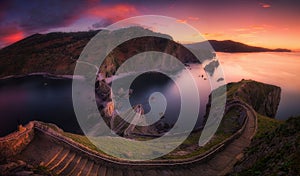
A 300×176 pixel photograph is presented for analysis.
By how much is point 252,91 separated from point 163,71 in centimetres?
10488

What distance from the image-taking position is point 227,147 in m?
21.9

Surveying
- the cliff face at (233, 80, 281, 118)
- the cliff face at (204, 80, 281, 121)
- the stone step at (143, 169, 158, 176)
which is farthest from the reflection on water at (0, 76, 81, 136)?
the cliff face at (233, 80, 281, 118)

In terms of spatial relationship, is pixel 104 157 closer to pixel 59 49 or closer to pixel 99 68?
pixel 99 68

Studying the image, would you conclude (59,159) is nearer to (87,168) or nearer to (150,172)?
(87,168)

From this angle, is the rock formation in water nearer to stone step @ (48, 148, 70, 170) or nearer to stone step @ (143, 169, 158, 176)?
stone step @ (143, 169, 158, 176)

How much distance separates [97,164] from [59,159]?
286 centimetres

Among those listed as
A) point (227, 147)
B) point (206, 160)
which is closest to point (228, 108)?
point (227, 147)

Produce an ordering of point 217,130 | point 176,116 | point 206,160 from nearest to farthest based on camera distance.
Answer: point 206,160 < point 217,130 < point 176,116

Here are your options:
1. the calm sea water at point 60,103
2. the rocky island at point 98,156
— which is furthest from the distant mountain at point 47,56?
the rocky island at point 98,156

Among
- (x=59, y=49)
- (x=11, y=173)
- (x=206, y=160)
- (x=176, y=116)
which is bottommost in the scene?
(x=176, y=116)

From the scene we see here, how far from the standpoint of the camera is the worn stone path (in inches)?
645

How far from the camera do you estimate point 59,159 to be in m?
16.9

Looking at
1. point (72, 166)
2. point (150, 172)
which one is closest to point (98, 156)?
point (72, 166)

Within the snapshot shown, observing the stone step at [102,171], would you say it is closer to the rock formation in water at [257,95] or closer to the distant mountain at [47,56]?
the rock formation in water at [257,95]
